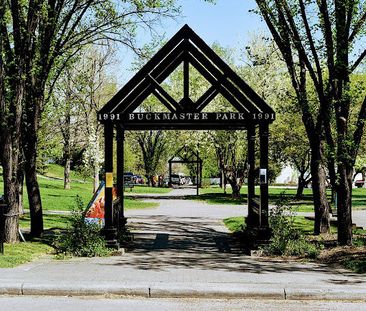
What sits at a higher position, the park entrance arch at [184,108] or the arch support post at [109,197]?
the park entrance arch at [184,108]

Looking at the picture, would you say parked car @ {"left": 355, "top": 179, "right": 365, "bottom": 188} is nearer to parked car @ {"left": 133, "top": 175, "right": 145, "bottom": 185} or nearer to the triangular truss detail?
parked car @ {"left": 133, "top": 175, "right": 145, "bottom": 185}

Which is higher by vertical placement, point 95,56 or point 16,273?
point 95,56

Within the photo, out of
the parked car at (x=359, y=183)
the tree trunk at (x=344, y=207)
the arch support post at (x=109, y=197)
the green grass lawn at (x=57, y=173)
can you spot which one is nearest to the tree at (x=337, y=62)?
the tree trunk at (x=344, y=207)

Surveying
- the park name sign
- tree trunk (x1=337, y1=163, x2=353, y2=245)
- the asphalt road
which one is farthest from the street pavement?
the park name sign

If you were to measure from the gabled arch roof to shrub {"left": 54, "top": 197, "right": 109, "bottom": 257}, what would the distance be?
2554 mm

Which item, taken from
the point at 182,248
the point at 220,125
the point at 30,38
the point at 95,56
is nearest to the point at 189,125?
the point at 220,125

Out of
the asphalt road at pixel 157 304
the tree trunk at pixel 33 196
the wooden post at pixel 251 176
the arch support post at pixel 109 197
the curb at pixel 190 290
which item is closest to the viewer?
the asphalt road at pixel 157 304

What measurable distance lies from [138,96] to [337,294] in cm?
810

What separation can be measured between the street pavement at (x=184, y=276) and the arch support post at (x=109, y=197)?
49 cm

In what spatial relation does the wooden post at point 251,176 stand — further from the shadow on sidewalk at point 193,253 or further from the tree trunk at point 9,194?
the tree trunk at point 9,194

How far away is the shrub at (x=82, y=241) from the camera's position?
13.1m

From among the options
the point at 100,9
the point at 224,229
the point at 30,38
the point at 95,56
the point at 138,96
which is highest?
the point at 95,56

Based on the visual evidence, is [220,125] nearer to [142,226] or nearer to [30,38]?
[30,38]

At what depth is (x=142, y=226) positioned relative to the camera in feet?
70.1
